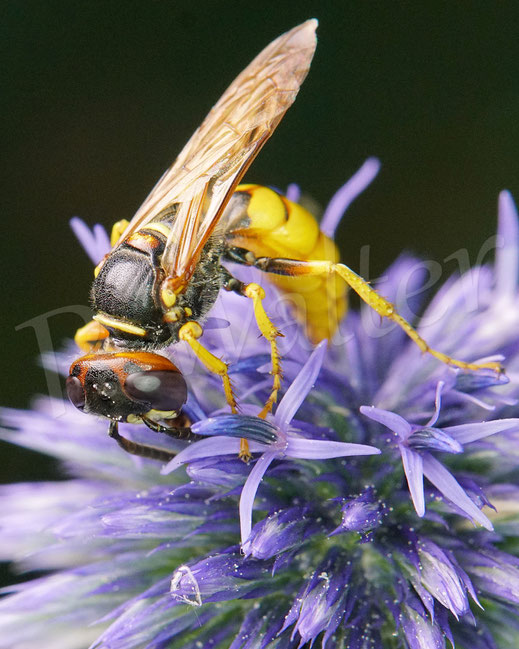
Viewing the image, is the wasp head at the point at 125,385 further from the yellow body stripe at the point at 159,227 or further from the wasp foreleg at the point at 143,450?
the yellow body stripe at the point at 159,227

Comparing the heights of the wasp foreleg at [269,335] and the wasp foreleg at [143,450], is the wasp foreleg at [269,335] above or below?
above

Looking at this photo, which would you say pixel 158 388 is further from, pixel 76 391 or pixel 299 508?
pixel 299 508

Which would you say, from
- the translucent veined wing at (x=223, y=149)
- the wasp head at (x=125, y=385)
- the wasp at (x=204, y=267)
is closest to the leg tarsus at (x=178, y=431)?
the wasp at (x=204, y=267)

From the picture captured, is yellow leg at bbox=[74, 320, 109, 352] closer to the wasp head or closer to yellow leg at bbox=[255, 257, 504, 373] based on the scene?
the wasp head

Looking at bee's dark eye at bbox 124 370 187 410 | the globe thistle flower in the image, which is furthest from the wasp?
the globe thistle flower

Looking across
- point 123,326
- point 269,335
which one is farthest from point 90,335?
point 269,335

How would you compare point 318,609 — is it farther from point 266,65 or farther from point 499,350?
point 266,65
